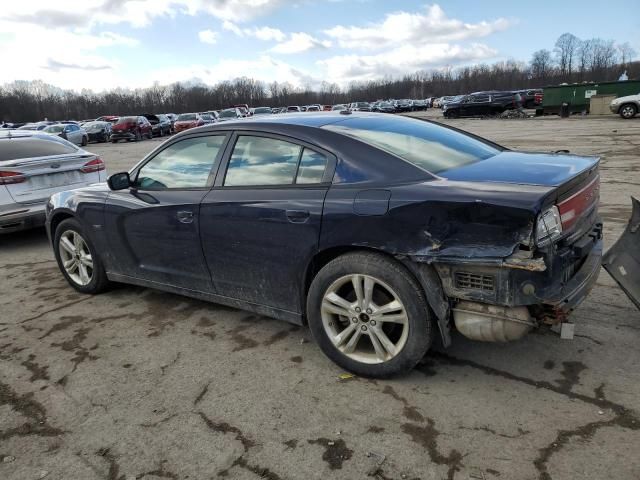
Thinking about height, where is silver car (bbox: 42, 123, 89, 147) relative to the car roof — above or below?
above

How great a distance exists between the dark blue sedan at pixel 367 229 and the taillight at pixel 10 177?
312 centimetres

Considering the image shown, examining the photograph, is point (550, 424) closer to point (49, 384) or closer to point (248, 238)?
point (248, 238)

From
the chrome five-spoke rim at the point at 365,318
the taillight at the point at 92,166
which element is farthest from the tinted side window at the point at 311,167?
the taillight at the point at 92,166

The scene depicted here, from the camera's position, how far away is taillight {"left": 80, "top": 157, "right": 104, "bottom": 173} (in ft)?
23.4

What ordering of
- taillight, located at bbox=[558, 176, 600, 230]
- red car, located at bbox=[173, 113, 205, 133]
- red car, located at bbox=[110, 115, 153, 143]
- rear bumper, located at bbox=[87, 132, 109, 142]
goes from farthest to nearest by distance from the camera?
rear bumper, located at bbox=[87, 132, 109, 142], red car, located at bbox=[173, 113, 205, 133], red car, located at bbox=[110, 115, 153, 143], taillight, located at bbox=[558, 176, 600, 230]

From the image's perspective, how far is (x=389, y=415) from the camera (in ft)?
8.89

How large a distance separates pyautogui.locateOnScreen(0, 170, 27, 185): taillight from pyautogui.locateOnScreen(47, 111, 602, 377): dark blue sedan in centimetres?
312

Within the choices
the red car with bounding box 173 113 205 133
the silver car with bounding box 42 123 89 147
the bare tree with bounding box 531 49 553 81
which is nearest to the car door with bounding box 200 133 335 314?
the silver car with bounding box 42 123 89 147

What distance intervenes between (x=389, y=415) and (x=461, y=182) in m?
1.34

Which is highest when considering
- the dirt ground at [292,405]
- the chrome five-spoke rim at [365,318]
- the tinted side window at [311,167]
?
the tinted side window at [311,167]

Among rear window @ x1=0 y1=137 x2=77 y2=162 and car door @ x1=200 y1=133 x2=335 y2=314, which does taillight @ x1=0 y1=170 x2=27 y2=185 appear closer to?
rear window @ x1=0 y1=137 x2=77 y2=162

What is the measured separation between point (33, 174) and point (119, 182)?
10.5 ft

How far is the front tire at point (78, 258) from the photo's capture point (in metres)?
4.64

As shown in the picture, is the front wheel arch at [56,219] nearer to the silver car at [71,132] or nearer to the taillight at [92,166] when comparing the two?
the taillight at [92,166]
